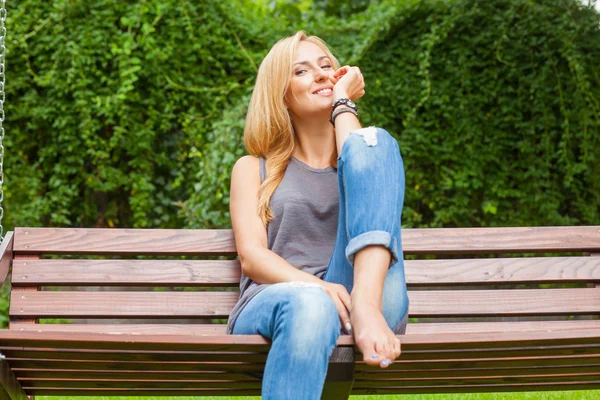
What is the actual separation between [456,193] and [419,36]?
105 centimetres

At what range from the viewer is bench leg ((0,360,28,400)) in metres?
1.84

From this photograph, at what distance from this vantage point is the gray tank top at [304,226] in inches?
88.4

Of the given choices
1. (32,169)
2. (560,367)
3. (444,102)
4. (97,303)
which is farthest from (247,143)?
(32,169)

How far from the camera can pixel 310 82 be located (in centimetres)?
246

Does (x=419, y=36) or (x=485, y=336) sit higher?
(x=419, y=36)

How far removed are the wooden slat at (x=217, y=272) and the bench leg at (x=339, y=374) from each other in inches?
31.4

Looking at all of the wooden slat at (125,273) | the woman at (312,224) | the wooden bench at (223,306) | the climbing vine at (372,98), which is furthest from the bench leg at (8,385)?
the climbing vine at (372,98)

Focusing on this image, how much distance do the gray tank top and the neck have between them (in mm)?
151

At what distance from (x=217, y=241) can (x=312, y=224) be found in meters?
0.43

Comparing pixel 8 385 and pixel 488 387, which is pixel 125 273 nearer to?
pixel 8 385

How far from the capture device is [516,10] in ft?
15.8

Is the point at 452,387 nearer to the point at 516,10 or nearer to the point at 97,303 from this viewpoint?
the point at 97,303

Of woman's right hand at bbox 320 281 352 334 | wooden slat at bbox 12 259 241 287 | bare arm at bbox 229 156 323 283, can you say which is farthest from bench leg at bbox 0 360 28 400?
woman's right hand at bbox 320 281 352 334

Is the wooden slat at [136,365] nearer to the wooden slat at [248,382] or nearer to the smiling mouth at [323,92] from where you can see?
the wooden slat at [248,382]
